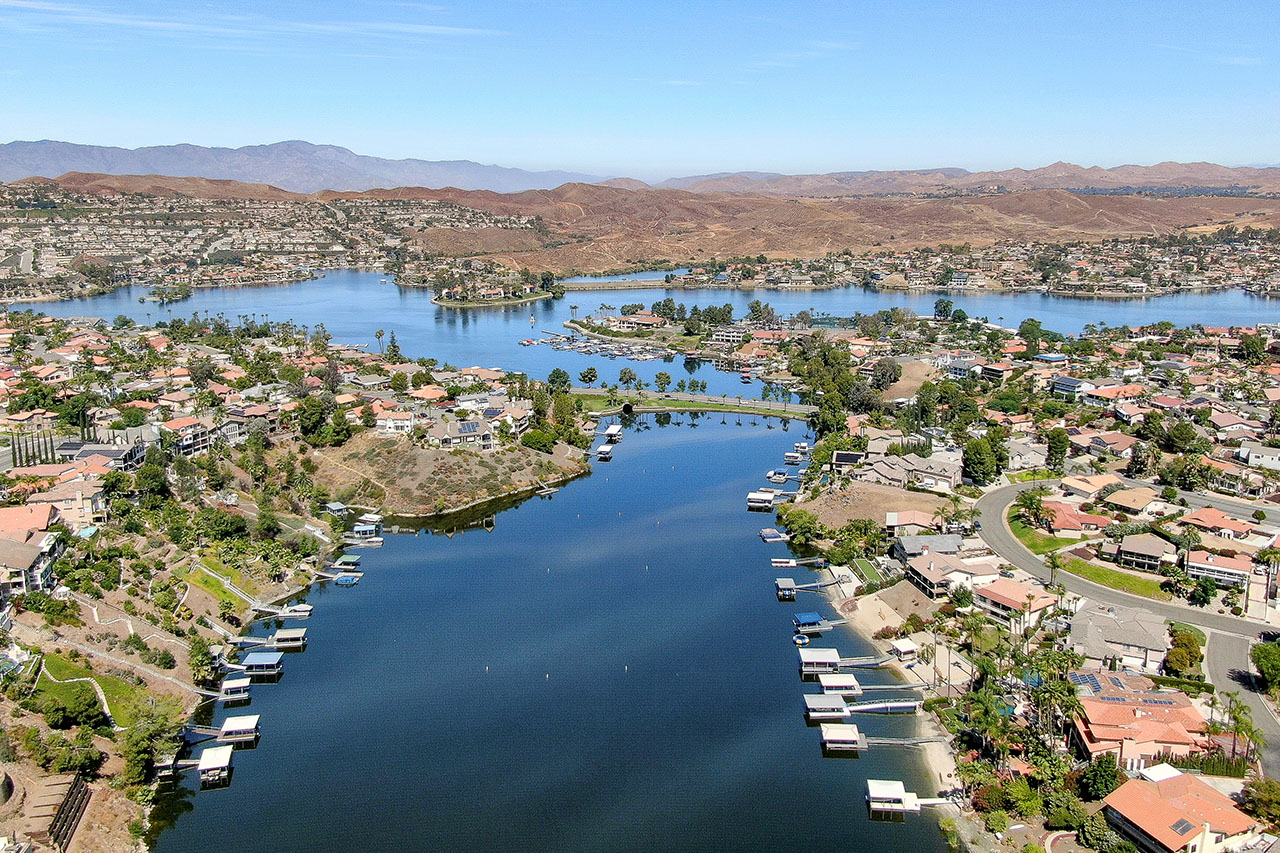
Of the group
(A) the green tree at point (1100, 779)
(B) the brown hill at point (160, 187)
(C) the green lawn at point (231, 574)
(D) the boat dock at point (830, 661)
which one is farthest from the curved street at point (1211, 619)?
(B) the brown hill at point (160, 187)

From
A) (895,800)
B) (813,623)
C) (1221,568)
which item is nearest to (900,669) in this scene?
(813,623)

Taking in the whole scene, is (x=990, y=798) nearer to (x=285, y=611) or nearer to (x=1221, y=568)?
(x=1221, y=568)

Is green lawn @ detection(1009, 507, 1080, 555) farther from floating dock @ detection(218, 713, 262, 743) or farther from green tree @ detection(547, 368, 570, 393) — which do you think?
green tree @ detection(547, 368, 570, 393)

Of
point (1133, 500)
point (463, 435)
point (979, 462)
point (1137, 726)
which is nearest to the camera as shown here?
point (1137, 726)

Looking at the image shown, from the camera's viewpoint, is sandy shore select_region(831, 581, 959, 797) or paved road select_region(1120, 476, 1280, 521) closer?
sandy shore select_region(831, 581, 959, 797)

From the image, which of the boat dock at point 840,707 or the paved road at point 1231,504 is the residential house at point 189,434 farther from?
the paved road at point 1231,504

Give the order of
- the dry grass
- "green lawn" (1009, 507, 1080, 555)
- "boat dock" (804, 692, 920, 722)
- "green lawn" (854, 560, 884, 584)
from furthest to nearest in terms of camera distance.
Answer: the dry grass
"green lawn" (1009, 507, 1080, 555)
"green lawn" (854, 560, 884, 584)
"boat dock" (804, 692, 920, 722)

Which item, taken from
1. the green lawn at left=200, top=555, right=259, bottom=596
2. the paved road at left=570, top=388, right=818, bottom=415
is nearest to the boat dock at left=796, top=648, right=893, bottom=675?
the green lawn at left=200, top=555, right=259, bottom=596
